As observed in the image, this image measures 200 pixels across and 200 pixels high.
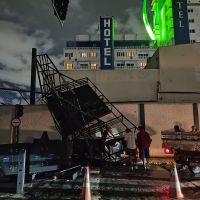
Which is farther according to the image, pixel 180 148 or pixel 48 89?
pixel 48 89

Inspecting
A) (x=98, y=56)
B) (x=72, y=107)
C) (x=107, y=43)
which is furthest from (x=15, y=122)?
(x=98, y=56)

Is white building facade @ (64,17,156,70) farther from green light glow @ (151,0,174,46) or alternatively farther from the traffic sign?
the traffic sign

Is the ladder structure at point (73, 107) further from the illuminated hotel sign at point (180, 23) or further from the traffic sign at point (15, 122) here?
the illuminated hotel sign at point (180, 23)

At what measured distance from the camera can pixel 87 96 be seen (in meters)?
15.1

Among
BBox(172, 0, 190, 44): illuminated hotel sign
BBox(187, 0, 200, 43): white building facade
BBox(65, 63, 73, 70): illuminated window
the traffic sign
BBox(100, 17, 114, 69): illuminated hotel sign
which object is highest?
BBox(187, 0, 200, 43): white building facade

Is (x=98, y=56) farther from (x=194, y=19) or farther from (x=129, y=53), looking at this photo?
(x=194, y=19)

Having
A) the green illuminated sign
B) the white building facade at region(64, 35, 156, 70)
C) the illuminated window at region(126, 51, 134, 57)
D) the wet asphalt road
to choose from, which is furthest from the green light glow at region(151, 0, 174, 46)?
the wet asphalt road

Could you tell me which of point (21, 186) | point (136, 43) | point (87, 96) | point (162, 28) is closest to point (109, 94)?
point (87, 96)

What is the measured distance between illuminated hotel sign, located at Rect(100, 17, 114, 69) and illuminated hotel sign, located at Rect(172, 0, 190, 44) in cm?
1299

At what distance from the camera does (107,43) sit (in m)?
47.5

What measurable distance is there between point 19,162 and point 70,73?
50.3 feet

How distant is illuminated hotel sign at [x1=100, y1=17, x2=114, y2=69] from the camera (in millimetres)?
44188

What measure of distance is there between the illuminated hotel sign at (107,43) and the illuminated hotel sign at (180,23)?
12990mm

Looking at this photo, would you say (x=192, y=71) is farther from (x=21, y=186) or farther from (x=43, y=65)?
(x=21, y=186)
